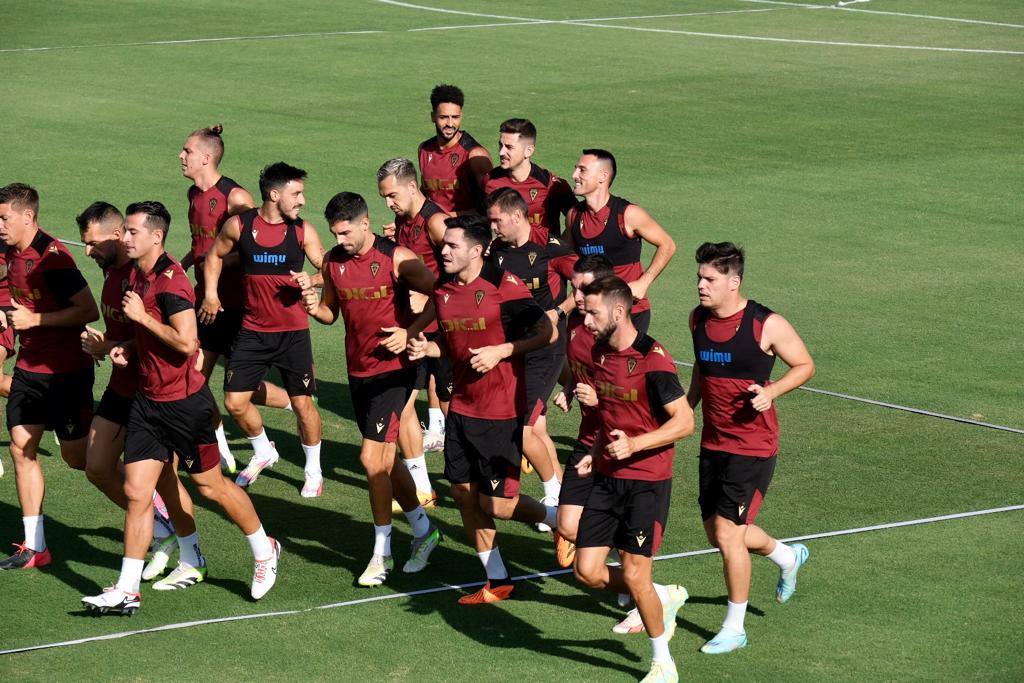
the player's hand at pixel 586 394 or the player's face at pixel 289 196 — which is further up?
the player's face at pixel 289 196

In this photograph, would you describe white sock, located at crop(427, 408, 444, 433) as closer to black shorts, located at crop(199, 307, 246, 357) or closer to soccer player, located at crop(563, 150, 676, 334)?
black shorts, located at crop(199, 307, 246, 357)

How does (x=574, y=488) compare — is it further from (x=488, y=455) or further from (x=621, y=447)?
(x=621, y=447)

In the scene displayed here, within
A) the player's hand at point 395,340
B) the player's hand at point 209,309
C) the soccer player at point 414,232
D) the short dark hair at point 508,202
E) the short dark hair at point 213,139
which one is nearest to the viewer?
the player's hand at point 395,340

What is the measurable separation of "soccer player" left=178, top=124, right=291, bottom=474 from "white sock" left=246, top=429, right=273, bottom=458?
36cm

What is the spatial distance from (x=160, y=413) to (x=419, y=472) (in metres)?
2.77

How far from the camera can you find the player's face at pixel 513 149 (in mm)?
13203

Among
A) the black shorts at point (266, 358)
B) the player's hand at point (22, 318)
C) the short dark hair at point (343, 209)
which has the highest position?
the short dark hair at point (343, 209)

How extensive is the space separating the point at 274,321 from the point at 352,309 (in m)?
1.76

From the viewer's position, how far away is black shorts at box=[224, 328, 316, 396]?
40.0ft

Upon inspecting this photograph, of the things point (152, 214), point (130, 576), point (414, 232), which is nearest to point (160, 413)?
point (130, 576)

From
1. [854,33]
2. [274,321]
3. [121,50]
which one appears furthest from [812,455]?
[854,33]

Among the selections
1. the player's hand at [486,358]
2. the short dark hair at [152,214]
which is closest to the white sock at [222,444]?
the short dark hair at [152,214]

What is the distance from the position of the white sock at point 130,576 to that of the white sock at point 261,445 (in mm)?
3034

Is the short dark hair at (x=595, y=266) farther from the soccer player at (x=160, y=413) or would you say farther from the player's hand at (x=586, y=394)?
the soccer player at (x=160, y=413)
